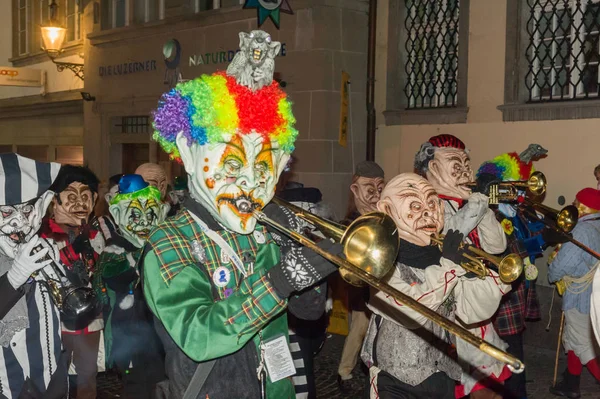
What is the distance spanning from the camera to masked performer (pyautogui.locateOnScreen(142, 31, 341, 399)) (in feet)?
11.1

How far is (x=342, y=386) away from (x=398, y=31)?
6022 mm

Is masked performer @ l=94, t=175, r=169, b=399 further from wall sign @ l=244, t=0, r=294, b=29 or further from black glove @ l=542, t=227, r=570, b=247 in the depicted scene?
wall sign @ l=244, t=0, r=294, b=29

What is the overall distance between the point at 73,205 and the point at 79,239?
1.64 ft

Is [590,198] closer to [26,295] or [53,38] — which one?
[26,295]

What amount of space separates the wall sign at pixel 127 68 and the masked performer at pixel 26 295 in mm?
11010

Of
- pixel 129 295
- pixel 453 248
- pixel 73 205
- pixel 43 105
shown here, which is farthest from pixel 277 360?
pixel 43 105

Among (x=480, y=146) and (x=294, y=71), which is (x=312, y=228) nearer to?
(x=480, y=146)

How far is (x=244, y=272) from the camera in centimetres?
375

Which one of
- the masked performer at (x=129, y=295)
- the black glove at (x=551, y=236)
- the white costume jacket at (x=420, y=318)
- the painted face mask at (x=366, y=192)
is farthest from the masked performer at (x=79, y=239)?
the black glove at (x=551, y=236)

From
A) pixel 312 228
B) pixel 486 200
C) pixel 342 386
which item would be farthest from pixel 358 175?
pixel 312 228

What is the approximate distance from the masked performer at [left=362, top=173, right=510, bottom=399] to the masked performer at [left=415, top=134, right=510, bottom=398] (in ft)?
1.70

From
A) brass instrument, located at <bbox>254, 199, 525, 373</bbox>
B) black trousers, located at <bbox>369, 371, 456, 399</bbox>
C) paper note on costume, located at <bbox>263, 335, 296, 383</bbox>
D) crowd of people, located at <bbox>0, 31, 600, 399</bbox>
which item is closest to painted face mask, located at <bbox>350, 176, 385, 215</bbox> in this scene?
crowd of people, located at <bbox>0, 31, 600, 399</bbox>

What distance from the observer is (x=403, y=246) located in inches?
187

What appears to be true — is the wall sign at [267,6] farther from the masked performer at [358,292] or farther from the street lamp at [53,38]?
the street lamp at [53,38]
